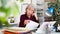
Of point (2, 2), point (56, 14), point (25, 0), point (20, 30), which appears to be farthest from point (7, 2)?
point (56, 14)

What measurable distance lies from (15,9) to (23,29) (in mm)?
172

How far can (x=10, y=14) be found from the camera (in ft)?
4.19

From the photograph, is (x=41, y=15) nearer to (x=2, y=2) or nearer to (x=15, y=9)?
(x=15, y=9)

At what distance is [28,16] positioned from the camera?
4.25ft

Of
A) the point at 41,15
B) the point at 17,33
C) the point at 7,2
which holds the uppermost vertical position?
the point at 7,2

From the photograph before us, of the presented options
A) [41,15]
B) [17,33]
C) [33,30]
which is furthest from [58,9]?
[17,33]

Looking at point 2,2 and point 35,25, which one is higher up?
point 2,2

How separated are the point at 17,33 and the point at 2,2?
10.7 inches

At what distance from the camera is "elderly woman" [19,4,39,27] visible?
129cm

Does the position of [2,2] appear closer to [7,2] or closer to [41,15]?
[7,2]

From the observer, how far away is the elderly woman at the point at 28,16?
1286 mm

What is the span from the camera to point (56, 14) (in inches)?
51.2

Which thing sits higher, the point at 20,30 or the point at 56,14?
the point at 56,14

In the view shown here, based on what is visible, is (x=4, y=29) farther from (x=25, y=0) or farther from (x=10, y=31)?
(x=25, y=0)
